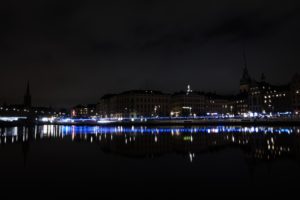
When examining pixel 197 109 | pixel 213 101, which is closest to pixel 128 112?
pixel 197 109

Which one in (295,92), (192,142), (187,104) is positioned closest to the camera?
(192,142)

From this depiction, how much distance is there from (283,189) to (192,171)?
505cm

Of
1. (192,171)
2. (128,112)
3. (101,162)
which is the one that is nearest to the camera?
(192,171)

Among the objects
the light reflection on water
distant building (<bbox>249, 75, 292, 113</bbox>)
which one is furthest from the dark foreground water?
distant building (<bbox>249, 75, 292, 113</bbox>)

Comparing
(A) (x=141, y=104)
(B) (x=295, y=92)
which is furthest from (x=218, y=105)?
(A) (x=141, y=104)

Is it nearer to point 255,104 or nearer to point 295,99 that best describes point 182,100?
point 255,104

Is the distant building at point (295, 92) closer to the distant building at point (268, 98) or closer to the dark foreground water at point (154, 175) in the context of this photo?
the distant building at point (268, 98)

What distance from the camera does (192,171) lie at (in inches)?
615

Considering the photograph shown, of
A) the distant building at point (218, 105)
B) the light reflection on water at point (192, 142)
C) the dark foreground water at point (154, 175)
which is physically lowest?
the dark foreground water at point (154, 175)

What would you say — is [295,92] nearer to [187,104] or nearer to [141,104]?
[187,104]

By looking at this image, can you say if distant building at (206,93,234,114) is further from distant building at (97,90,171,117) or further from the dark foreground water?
the dark foreground water

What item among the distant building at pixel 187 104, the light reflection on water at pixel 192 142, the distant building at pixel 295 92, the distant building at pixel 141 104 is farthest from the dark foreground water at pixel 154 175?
the distant building at pixel 187 104

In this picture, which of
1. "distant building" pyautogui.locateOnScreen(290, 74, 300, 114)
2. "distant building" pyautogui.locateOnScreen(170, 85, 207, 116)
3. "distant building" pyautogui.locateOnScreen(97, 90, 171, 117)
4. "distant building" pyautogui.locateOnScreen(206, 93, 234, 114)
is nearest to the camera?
"distant building" pyautogui.locateOnScreen(290, 74, 300, 114)

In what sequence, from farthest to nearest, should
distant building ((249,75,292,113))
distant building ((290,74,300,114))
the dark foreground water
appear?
distant building ((249,75,292,113)) → distant building ((290,74,300,114)) → the dark foreground water
